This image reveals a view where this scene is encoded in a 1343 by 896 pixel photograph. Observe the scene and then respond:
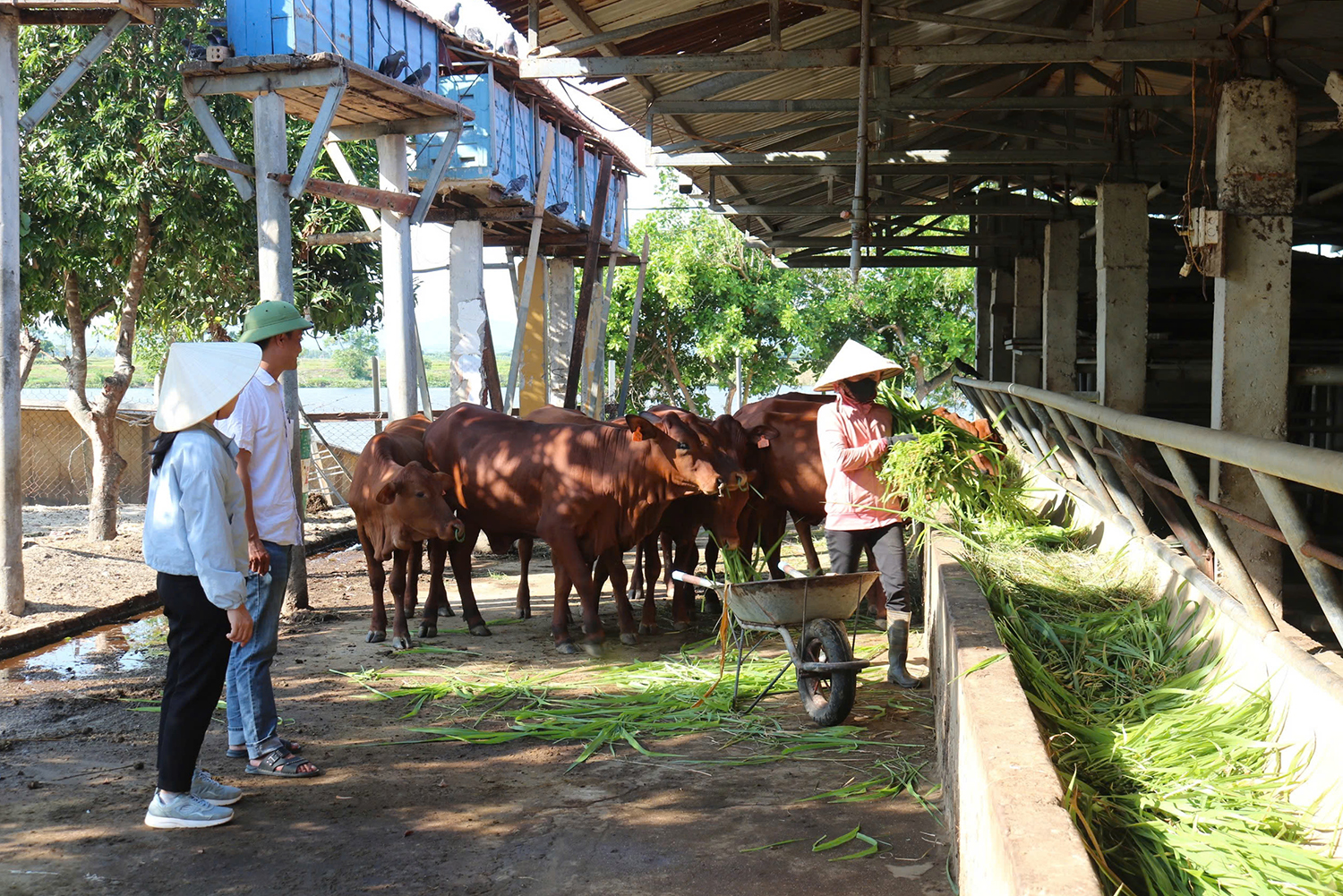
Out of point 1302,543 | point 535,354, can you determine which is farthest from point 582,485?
point 535,354

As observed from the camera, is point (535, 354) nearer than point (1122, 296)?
No

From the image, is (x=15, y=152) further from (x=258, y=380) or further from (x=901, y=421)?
(x=901, y=421)

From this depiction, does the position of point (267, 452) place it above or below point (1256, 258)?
below

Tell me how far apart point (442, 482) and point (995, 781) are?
5937mm

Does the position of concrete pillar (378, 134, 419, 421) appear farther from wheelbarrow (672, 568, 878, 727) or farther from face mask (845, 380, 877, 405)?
wheelbarrow (672, 568, 878, 727)

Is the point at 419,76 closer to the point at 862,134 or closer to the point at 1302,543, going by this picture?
the point at 862,134

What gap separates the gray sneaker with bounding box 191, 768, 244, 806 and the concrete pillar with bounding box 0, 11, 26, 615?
13.4 feet

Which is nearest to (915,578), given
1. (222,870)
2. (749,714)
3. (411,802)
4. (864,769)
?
(749,714)

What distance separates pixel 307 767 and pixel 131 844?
951mm

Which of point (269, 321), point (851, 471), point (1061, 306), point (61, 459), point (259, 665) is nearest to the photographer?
point (259, 665)

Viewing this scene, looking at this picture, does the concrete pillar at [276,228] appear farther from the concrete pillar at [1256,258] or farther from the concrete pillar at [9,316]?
the concrete pillar at [1256,258]

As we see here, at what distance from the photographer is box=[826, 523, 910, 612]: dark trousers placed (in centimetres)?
679

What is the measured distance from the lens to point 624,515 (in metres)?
8.43

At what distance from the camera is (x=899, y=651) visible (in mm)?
6723
